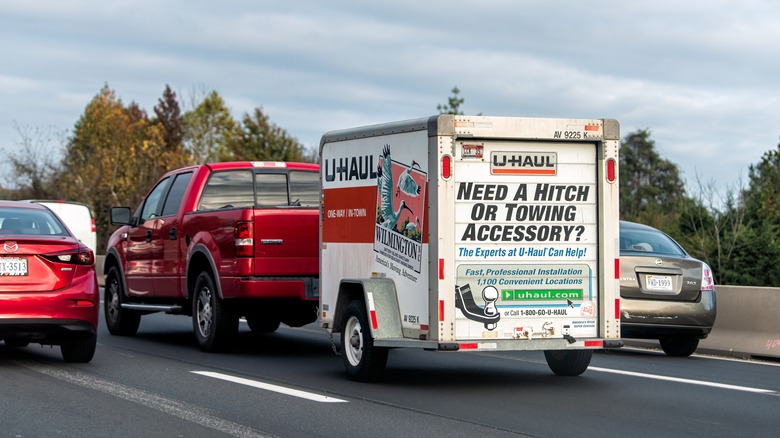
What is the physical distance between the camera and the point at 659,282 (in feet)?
43.1

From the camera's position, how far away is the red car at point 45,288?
1079 cm

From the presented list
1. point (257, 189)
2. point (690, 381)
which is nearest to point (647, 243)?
point (690, 381)

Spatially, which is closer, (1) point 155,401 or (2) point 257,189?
(1) point 155,401

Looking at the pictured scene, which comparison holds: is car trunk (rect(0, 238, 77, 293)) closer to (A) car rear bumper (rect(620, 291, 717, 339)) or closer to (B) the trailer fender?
(B) the trailer fender

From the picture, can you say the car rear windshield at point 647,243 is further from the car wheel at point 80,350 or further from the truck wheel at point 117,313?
the truck wheel at point 117,313

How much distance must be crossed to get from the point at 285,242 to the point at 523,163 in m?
3.35

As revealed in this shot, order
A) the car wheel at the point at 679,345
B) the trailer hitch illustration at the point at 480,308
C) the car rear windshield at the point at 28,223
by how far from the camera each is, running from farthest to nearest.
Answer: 1. the car wheel at the point at 679,345
2. the car rear windshield at the point at 28,223
3. the trailer hitch illustration at the point at 480,308

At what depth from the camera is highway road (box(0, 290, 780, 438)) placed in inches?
309

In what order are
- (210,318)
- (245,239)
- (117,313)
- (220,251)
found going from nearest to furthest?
(245,239)
(220,251)
(210,318)
(117,313)

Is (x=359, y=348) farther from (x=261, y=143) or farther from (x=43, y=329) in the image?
(x=261, y=143)

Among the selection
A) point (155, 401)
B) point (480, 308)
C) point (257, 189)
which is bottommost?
point (155, 401)

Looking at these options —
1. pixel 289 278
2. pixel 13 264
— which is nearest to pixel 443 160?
pixel 289 278

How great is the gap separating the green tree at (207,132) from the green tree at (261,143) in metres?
0.69

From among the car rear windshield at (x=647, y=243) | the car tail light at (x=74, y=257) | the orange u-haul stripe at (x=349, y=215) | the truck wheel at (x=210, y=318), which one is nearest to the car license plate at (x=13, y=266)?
the car tail light at (x=74, y=257)
